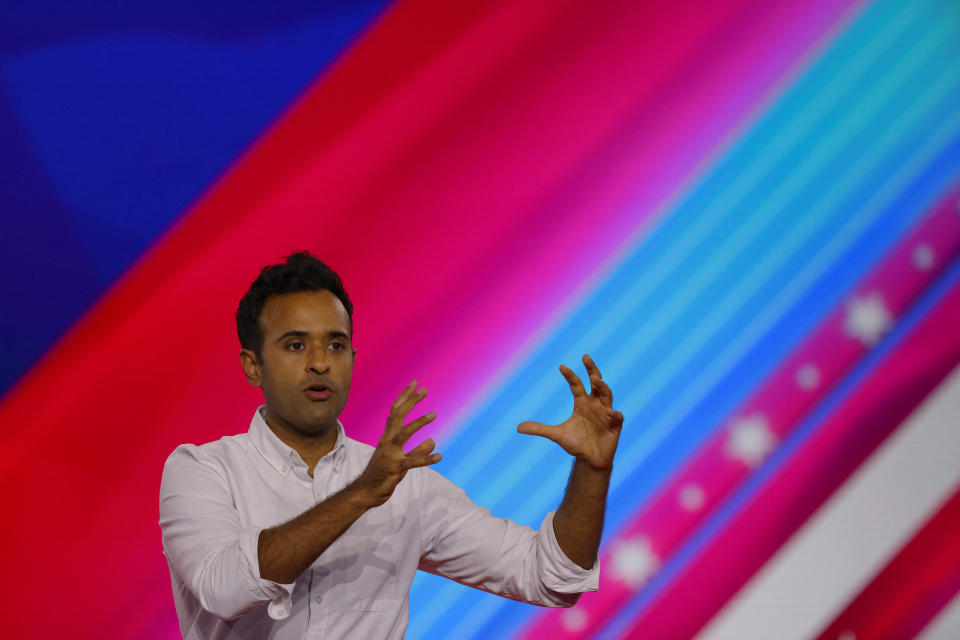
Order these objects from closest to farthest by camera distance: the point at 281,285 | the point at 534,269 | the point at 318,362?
the point at 318,362 → the point at 281,285 → the point at 534,269

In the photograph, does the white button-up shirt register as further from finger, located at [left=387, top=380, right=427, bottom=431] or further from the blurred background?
the blurred background

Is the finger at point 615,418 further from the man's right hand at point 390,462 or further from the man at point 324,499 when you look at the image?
the man's right hand at point 390,462

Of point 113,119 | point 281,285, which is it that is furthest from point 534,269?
point 113,119

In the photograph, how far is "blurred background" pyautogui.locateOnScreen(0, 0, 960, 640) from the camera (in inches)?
98.9

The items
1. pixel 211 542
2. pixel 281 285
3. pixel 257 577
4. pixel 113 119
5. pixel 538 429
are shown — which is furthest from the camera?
pixel 113 119

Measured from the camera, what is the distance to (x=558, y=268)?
9.20ft

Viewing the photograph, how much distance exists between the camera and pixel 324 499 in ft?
5.44

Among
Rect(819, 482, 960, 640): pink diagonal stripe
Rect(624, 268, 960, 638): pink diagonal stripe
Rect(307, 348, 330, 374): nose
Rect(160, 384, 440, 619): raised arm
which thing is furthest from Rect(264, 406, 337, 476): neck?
A: Rect(819, 482, 960, 640): pink diagonal stripe

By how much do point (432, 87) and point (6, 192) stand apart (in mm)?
1165

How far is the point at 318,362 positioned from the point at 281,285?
0.71ft

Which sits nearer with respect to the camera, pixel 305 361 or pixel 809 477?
pixel 305 361

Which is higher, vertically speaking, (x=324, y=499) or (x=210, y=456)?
(x=324, y=499)

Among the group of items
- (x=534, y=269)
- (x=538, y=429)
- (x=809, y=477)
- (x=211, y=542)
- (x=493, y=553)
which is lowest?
(x=211, y=542)

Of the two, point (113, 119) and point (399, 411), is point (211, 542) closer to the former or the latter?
point (399, 411)
